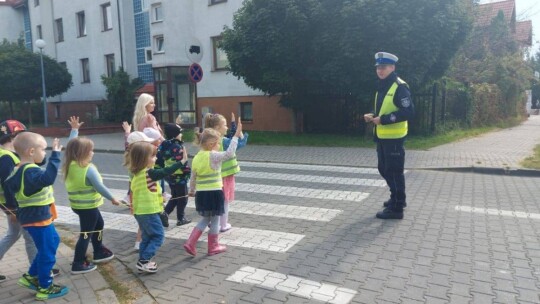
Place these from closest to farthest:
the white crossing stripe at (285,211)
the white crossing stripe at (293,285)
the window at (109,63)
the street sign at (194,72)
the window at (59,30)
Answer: the white crossing stripe at (293,285) → the white crossing stripe at (285,211) → the street sign at (194,72) → the window at (109,63) → the window at (59,30)

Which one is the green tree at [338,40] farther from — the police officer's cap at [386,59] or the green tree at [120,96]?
the green tree at [120,96]

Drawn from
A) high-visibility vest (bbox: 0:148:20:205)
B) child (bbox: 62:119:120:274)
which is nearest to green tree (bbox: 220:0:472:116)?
child (bbox: 62:119:120:274)

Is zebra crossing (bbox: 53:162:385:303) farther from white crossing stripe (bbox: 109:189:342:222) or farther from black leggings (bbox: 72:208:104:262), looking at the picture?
black leggings (bbox: 72:208:104:262)

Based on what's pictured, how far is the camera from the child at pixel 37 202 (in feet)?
11.7

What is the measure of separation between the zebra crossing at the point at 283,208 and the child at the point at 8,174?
1.71 meters

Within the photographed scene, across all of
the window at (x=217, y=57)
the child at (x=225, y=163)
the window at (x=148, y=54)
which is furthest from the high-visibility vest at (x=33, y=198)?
the window at (x=148, y=54)

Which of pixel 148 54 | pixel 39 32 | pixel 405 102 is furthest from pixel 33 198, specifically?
pixel 39 32

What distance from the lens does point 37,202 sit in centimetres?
375

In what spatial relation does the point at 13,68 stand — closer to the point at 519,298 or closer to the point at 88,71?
the point at 88,71

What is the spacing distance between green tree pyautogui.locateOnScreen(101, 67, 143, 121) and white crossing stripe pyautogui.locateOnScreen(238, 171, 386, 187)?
17.6 metres

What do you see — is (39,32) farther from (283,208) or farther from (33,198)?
(33,198)

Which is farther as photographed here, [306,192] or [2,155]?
[306,192]

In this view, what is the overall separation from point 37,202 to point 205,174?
1587 mm

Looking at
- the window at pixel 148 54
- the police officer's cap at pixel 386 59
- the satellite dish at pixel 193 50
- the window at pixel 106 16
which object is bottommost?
the police officer's cap at pixel 386 59
